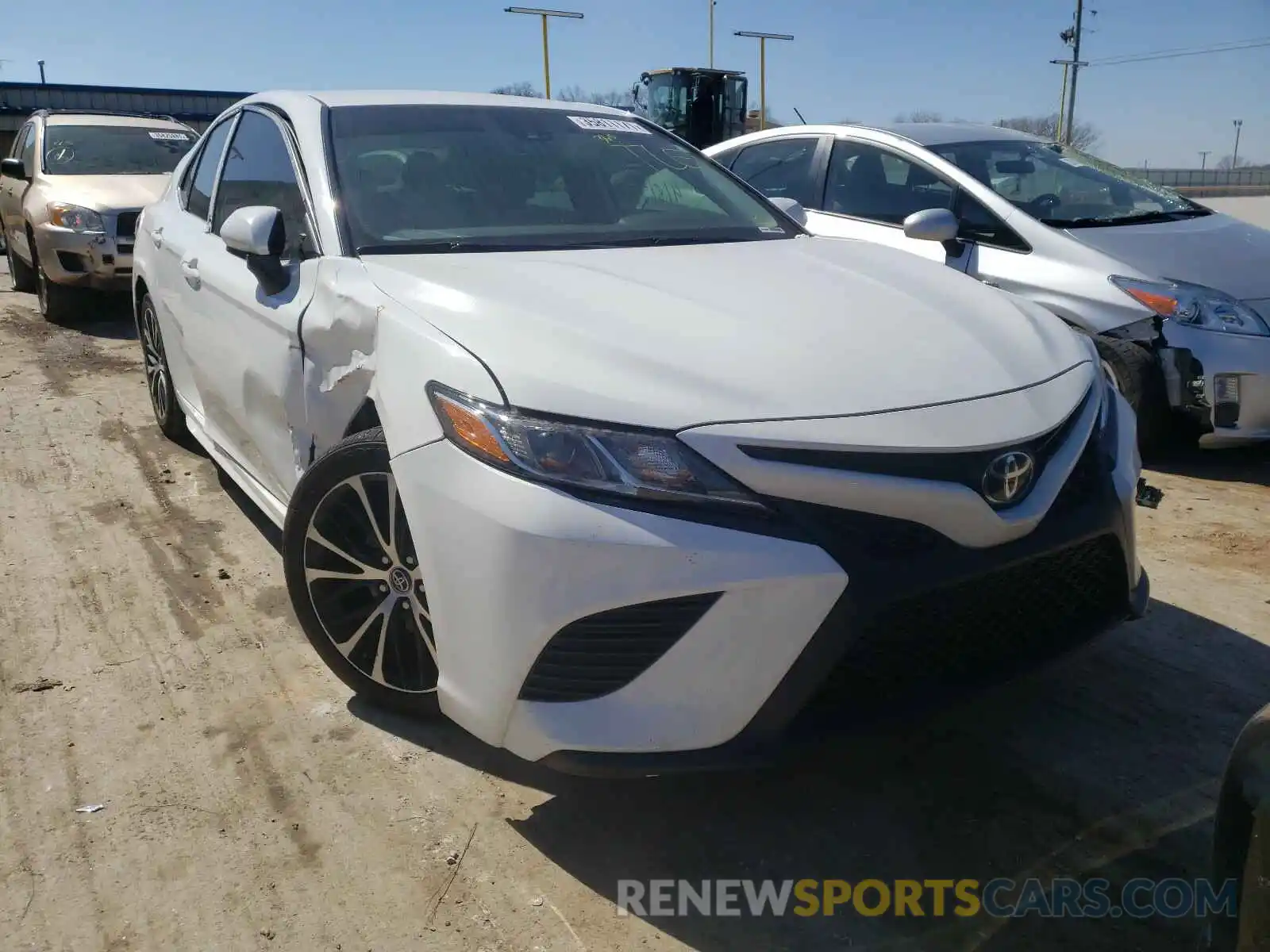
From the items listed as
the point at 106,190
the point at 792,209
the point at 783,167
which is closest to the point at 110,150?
the point at 106,190

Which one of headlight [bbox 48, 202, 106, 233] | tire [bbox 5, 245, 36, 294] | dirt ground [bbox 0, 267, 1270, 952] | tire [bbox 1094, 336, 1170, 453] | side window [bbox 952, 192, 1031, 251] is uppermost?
side window [bbox 952, 192, 1031, 251]

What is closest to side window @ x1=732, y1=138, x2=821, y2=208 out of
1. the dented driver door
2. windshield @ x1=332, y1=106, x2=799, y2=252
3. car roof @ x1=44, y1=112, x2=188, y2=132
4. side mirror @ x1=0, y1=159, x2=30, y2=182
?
windshield @ x1=332, y1=106, x2=799, y2=252

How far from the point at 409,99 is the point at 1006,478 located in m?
2.43

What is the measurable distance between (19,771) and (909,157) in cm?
475

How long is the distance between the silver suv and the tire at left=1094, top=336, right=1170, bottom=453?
23.3 ft

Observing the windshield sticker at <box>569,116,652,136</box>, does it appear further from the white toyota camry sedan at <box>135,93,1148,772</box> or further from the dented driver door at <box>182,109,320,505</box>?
the dented driver door at <box>182,109,320,505</box>

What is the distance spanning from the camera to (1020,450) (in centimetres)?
218

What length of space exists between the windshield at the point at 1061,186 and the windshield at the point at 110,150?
6.80 m

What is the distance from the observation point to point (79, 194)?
8719 millimetres

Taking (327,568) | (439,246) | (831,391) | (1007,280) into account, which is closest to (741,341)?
(831,391)

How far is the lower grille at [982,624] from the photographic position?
2045 mm

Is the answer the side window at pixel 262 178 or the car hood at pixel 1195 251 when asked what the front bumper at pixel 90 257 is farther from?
the car hood at pixel 1195 251

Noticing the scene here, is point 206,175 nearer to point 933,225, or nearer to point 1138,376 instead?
point 933,225

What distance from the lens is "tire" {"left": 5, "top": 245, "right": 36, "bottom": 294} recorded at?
34.1 ft
